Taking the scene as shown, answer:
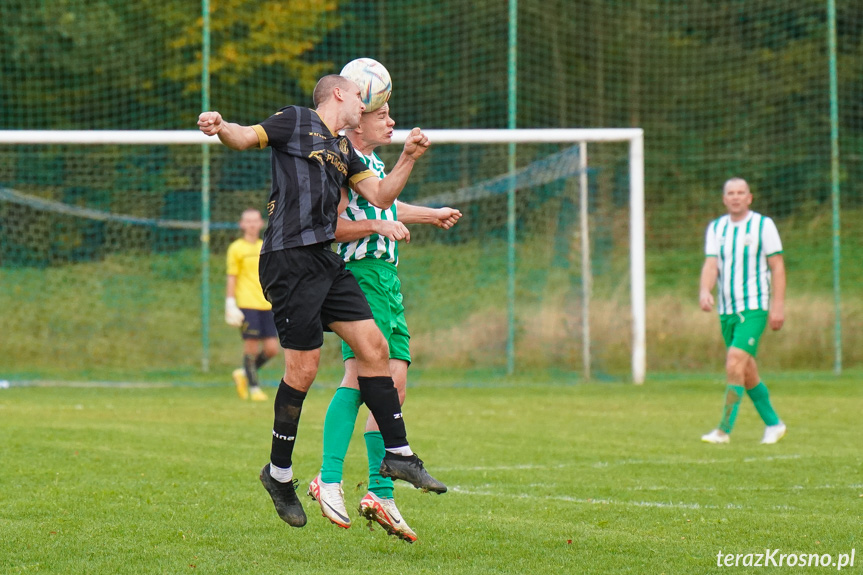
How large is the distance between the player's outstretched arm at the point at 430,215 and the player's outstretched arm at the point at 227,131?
2.90 feet

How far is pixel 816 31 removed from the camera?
20.2m

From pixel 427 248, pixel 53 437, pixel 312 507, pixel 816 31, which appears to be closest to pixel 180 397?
pixel 53 437

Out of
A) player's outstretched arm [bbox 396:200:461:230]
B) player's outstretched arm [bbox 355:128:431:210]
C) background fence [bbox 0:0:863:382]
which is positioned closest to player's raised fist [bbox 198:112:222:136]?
player's outstretched arm [bbox 355:128:431:210]

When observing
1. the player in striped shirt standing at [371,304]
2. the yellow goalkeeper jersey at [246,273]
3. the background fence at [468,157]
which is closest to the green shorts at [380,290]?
the player in striped shirt standing at [371,304]

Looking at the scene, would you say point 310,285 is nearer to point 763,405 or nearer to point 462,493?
point 462,493

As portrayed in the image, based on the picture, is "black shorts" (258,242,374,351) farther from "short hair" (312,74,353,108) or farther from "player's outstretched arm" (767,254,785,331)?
"player's outstretched arm" (767,254,785,331)

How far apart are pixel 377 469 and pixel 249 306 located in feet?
25.1

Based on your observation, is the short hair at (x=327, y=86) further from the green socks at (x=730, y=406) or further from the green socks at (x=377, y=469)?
the green socks at (x=730, y=406)

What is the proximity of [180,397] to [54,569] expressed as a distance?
829 centimetres

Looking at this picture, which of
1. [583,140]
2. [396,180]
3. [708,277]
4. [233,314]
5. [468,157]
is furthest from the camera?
[468,157]

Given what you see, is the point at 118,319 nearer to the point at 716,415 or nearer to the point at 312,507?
the point at 716,415

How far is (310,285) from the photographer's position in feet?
15.8

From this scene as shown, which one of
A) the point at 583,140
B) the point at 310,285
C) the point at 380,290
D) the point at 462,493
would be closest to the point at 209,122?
the point at 310,285

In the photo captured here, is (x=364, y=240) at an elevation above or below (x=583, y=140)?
below
